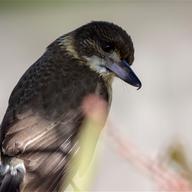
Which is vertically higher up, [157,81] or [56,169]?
[56,169]

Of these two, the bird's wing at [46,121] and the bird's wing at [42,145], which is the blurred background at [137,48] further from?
the bird's wing at [42,145]

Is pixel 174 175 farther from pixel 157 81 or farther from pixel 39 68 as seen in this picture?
pixel 157 81

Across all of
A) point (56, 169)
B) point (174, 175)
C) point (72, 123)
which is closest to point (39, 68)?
point (72, 123)

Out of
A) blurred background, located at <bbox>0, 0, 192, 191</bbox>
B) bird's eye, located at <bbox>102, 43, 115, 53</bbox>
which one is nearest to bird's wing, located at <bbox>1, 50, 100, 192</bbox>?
bird's eye, located at <bbox>102, 43, 115, 53</bbox>

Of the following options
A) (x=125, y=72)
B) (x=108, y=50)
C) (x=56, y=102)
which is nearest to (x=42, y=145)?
(x=56, y=102)

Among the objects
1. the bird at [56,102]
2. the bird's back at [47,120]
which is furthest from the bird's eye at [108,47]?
the bird's back at [47,120]

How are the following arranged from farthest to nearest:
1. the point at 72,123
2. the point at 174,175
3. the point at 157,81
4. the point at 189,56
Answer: the point at 189,56
the point at 157,81
the point at 72,123
the point at 174,175

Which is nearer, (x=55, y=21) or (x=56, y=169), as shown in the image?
(x=56, y=169)
